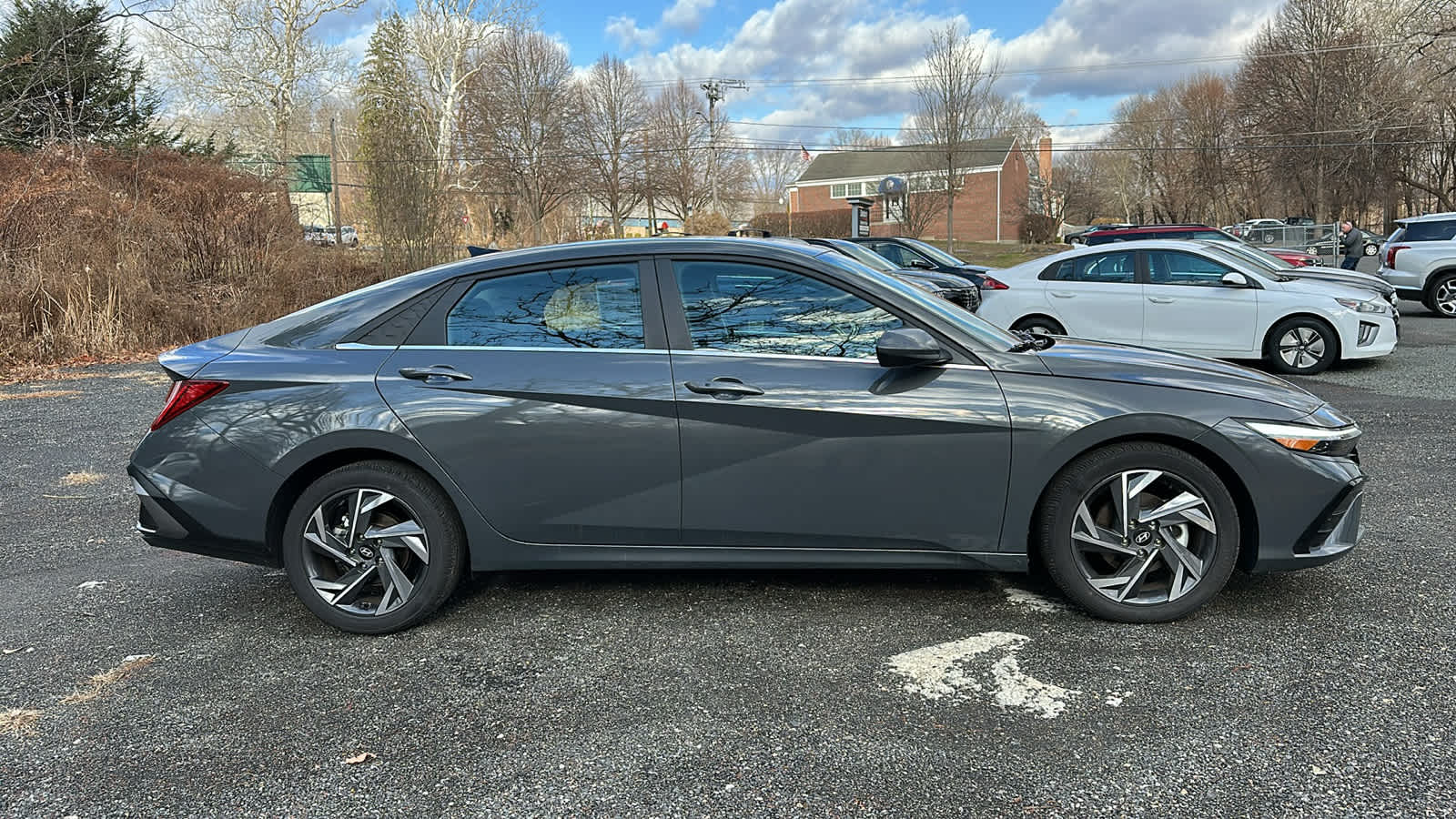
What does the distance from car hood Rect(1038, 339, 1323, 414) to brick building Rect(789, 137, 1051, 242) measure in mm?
53718

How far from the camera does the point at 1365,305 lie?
10148 millimetres

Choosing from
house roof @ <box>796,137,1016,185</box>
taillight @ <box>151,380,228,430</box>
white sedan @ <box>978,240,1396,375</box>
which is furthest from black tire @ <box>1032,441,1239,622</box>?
house roof @ <box>796,137,1016,185</box>

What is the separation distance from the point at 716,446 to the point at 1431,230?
18210 mm

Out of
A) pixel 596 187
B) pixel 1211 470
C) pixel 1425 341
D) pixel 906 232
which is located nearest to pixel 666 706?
pixel 1211 470

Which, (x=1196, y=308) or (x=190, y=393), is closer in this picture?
(x=190, y=393)

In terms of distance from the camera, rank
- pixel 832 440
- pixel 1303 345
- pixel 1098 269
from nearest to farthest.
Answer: pixel 832 440 < pixel 1303 345 < pixel 1098 269

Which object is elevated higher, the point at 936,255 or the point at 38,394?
the point at 936,255

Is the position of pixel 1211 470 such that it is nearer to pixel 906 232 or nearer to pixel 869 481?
pixel 869 481

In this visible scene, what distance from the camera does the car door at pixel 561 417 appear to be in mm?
3527

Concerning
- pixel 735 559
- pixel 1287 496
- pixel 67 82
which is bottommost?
pixel 735 559

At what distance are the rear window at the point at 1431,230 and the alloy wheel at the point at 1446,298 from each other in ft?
2.53

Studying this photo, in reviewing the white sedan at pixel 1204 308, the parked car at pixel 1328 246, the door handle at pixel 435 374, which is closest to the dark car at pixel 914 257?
the white sedan at pixel 1204 308

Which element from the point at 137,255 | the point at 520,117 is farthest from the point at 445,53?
the point at 137,255

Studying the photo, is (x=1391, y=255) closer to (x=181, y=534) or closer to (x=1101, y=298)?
(x=1101, y=298)
